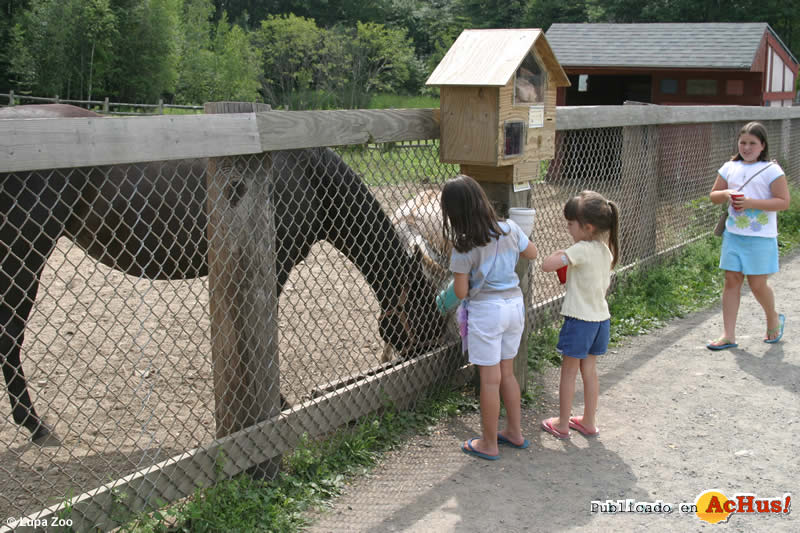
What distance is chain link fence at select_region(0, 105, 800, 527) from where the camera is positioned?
2.82 m

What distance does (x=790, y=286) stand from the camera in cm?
650

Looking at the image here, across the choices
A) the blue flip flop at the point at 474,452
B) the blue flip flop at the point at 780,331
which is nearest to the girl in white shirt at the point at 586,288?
the blue flip flop at the point at 474,452

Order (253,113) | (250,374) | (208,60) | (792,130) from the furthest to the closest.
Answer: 1. (208,60)
2. (792,130)
3. (250,374)
4. (253,113)

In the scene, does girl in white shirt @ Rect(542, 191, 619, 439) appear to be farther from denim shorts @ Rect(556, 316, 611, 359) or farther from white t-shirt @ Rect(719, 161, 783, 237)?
white t-shirt @ Rect(719, 161, 783, 237)

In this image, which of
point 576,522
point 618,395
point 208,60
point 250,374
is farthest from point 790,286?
point 208,60

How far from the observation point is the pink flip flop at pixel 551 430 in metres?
3.62

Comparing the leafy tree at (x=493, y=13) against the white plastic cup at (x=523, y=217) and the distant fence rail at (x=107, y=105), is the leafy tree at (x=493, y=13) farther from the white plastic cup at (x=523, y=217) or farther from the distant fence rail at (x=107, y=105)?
the white plastic cup at (x=523, y=217)

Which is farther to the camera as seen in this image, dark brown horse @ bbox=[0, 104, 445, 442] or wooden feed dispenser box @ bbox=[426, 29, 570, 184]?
dark brown horse @ bbox=[0, 104, 445, 442]

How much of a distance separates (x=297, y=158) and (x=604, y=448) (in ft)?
7.16

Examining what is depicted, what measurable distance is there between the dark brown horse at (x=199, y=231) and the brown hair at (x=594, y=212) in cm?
100

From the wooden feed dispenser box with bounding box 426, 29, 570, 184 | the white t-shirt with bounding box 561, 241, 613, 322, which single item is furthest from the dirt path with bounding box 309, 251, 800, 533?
the wooden feed dispenser box with bounding box 426, 29, 570, 184

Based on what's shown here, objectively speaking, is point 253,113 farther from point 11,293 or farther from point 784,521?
point 784,521

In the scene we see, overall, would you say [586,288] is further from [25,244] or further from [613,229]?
[25,244]

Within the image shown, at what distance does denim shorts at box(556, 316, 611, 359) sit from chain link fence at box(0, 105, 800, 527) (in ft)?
2.51
